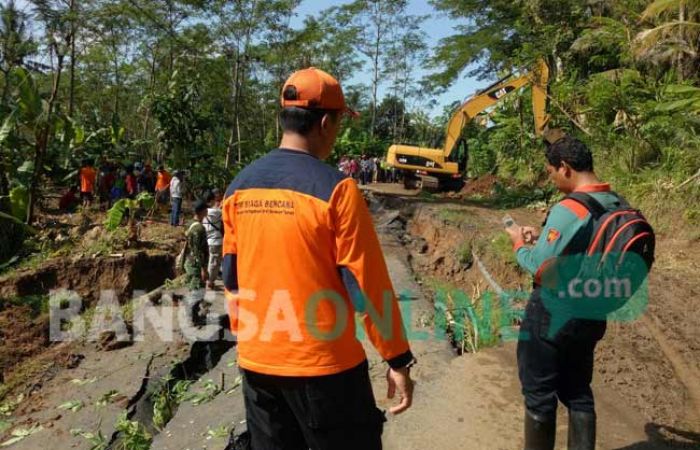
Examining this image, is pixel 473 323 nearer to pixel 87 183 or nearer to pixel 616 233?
pixel 616 233

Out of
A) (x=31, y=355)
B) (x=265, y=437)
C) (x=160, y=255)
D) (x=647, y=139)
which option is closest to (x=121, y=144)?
(x=160, y=255)

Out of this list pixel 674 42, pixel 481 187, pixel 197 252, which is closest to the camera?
pixel 197 252

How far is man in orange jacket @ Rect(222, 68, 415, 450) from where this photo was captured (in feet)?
6.11

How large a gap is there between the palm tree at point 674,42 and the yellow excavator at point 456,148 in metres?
2.66

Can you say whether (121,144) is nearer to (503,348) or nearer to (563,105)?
(563,105)

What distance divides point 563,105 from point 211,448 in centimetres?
1184

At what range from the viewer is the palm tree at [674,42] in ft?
36.0

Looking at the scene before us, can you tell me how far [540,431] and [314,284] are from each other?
1651 millimetres

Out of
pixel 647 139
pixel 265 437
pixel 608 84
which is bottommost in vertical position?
pixel 265 437

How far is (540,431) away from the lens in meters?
2.87

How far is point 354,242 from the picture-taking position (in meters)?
1.84

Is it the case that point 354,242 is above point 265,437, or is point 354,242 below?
above

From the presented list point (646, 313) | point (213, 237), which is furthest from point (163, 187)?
point (646, 313)

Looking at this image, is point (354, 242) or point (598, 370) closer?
point (354, 242)
